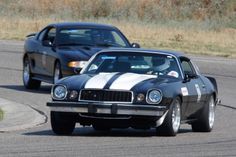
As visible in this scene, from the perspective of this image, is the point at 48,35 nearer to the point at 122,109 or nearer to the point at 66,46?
the point at 66,46

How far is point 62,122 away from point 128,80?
1105 mm

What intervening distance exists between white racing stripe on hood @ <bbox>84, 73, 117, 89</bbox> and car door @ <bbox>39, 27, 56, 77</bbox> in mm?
7368

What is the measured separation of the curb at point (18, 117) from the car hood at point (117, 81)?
4.93ft

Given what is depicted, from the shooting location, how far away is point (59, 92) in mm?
13586

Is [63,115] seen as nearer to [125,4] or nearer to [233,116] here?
[233,116]

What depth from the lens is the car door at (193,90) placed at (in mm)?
14266

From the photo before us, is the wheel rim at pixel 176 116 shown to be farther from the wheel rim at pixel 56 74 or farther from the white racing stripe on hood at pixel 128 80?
the wheel rim at pixel 56 74

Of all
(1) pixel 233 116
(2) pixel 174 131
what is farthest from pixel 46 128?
(1) pixel 233 116

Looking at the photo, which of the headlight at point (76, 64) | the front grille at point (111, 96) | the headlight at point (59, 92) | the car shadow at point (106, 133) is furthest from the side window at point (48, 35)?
the front grille at point (111, 96)

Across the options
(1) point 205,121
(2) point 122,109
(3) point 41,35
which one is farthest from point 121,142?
(3) point 41,35

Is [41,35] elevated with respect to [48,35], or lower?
lower

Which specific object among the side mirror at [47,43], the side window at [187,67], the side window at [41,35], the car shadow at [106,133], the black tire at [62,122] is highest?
the side window at [187,67]

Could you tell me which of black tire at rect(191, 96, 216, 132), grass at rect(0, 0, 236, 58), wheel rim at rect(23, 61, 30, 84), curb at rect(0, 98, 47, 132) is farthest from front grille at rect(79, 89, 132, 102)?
grass at rect(0, 0, 236, 58)

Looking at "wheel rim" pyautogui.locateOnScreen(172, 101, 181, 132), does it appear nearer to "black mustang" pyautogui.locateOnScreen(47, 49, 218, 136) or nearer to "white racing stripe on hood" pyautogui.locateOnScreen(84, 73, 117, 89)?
"black mustang" pyautogui.locateOnScreen(47, 49, 218, 136)
